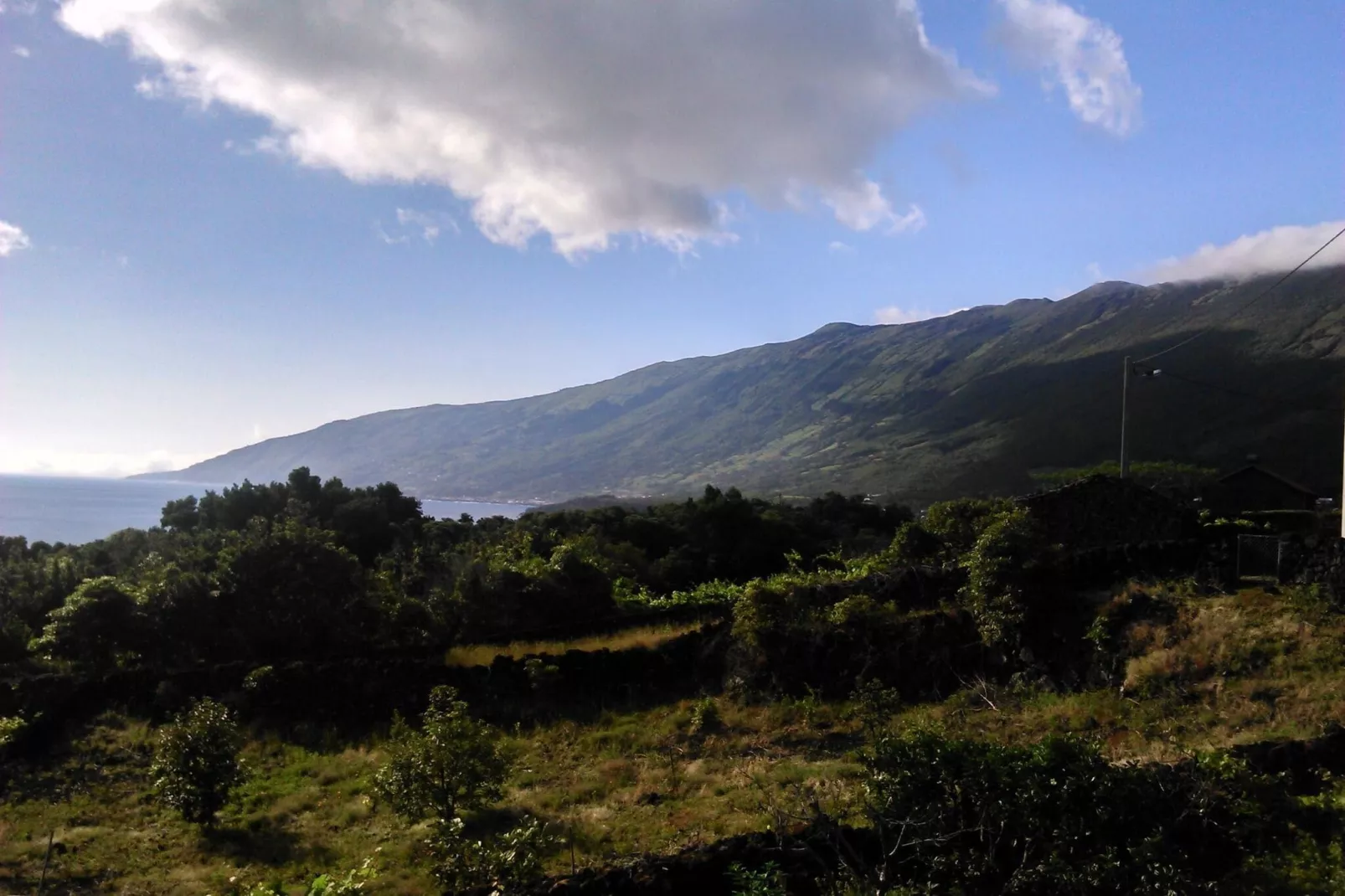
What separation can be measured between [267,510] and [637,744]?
30.9m

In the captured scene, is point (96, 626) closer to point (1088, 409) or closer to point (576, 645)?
point (576, 645)

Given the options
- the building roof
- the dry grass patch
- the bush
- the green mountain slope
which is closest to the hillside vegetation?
the bush

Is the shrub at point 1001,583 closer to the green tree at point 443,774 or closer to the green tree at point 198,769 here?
the green tree at point 443,774

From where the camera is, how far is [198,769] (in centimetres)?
1074

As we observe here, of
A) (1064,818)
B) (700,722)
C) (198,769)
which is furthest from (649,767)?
(1064,818)

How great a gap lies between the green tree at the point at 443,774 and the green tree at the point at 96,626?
11.2 m

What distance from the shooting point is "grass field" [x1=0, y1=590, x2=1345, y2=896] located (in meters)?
9.16

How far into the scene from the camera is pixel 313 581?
1930cm

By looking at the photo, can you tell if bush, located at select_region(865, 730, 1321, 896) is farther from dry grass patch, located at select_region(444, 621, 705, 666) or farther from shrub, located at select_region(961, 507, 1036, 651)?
dry grass patch, located at select_region(444, 621, 705, 666)

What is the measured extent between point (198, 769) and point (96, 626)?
31.5 feet

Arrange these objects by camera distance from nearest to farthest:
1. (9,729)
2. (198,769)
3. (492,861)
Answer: (492,861), (198,769), (9,729)

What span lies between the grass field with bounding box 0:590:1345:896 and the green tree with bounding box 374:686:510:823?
33cm

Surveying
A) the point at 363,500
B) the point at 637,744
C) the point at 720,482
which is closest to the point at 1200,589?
the point at 637,744

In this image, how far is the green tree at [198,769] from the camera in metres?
10.8
